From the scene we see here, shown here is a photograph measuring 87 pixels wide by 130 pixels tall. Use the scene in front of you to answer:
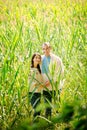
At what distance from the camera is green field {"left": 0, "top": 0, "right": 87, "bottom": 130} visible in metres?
2.39

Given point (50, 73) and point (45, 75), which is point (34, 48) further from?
point (50, 73)

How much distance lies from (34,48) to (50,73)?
0.74m

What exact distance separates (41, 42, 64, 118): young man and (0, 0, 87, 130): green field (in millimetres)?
85

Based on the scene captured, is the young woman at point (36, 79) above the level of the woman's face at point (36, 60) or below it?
below

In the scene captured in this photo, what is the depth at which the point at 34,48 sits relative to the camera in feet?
10.2

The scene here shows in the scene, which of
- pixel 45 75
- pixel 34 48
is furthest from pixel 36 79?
pixel 34 48

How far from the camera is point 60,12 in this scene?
3.96 meters

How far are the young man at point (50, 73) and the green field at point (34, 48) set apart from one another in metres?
0.08

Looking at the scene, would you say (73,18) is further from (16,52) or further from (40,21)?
(16,52)

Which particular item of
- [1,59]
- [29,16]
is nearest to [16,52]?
[1,59]

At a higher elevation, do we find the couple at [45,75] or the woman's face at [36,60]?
the woman's face at [36,60]

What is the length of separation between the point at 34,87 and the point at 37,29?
799mm

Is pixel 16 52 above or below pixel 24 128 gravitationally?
above

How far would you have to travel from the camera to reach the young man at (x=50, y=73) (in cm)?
239
